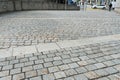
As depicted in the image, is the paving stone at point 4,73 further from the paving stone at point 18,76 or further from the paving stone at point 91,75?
the paving stone at point 91,75

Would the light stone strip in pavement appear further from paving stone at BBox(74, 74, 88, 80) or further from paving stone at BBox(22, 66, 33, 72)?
paving stone at BBox(74, 74, 88, 80)

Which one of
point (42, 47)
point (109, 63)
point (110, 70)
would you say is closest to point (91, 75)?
point (110, 70)

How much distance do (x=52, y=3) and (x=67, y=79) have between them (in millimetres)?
23392

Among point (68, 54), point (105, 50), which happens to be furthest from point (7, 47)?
point (105, 50)

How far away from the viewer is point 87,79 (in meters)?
3.18

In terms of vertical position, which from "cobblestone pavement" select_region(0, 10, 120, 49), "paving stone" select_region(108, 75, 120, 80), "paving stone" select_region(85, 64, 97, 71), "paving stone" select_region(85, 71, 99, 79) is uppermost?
"cobblestone pavement" select_region(0, 10, 120, 49)

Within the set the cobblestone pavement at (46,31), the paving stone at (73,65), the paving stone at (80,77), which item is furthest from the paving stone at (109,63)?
the cobblestone pavement at (46,31)

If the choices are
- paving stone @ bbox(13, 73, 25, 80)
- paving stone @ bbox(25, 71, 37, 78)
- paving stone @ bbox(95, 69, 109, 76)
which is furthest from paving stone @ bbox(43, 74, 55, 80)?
paving stone @ bbox(95, 69, 109, 76)

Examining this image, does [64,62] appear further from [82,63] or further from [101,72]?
[101,72]

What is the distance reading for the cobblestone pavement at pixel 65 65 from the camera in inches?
130

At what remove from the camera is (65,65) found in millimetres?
3791

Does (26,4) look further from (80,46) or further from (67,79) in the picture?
(67,79)

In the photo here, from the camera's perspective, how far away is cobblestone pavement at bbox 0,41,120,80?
3293 mm

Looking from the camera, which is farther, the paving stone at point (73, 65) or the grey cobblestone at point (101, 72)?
the paving stone at point (73, 65)
